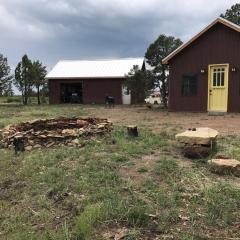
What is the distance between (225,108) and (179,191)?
→ 42.8 ft

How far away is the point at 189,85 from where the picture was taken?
1928cm

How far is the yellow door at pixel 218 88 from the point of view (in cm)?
1804

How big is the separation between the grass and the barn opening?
87.1 feet

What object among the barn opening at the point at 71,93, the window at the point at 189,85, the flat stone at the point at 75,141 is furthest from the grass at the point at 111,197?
the barn opening at the point at 71,93

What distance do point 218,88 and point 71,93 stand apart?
1887 centimetres

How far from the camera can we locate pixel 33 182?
6.66 meters

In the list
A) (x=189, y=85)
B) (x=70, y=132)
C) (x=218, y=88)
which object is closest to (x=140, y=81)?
(x=189, y=85)

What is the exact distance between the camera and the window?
62.5ft

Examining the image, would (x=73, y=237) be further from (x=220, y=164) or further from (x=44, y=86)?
(x=44, y=86)

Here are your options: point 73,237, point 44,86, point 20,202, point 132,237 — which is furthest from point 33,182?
point 44,86

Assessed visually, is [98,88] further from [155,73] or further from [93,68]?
[155,73]

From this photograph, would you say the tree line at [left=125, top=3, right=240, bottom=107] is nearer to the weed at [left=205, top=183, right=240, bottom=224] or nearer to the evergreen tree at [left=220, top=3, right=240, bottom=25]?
the evergreen tree at [left=220, top=3, right=240, bottom=25]

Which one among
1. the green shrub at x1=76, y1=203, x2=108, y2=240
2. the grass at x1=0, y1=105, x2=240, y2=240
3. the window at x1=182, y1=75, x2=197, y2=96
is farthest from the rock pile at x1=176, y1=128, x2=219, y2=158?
the window at x1=182, y1=75, x2=197, y2=96

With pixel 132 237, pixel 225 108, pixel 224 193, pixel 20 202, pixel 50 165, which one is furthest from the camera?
pixel 225 108
